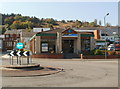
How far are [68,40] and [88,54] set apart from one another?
634cm

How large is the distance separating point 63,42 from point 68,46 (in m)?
1.38

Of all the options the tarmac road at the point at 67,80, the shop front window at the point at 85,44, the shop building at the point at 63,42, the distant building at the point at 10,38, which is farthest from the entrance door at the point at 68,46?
the distant building at the point at 10,38

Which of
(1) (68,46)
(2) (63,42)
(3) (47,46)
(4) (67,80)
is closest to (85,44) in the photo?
(1) (68,46)

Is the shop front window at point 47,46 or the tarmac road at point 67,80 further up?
the shop front window at point 47,46

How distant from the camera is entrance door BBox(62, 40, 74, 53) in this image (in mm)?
45575

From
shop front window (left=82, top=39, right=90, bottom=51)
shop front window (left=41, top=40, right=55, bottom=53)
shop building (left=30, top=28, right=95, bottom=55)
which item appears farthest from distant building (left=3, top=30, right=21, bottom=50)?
shop front window (left=82, top=39, right=90, bottom=51)

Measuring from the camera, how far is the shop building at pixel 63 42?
43.2 meters

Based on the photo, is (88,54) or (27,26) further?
(27,26)

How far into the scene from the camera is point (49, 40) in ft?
145

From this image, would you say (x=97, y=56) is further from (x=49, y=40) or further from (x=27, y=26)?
(x=27, y=26)

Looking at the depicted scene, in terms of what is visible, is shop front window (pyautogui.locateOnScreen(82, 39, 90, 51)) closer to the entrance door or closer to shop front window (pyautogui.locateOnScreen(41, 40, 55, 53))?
the entrance door

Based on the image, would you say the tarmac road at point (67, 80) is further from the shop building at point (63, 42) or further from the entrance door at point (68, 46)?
the entrance door at point (68, 46)

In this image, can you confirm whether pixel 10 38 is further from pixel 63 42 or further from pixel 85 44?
pixel 85 44

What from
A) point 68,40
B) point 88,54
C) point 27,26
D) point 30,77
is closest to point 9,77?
point 30,77
